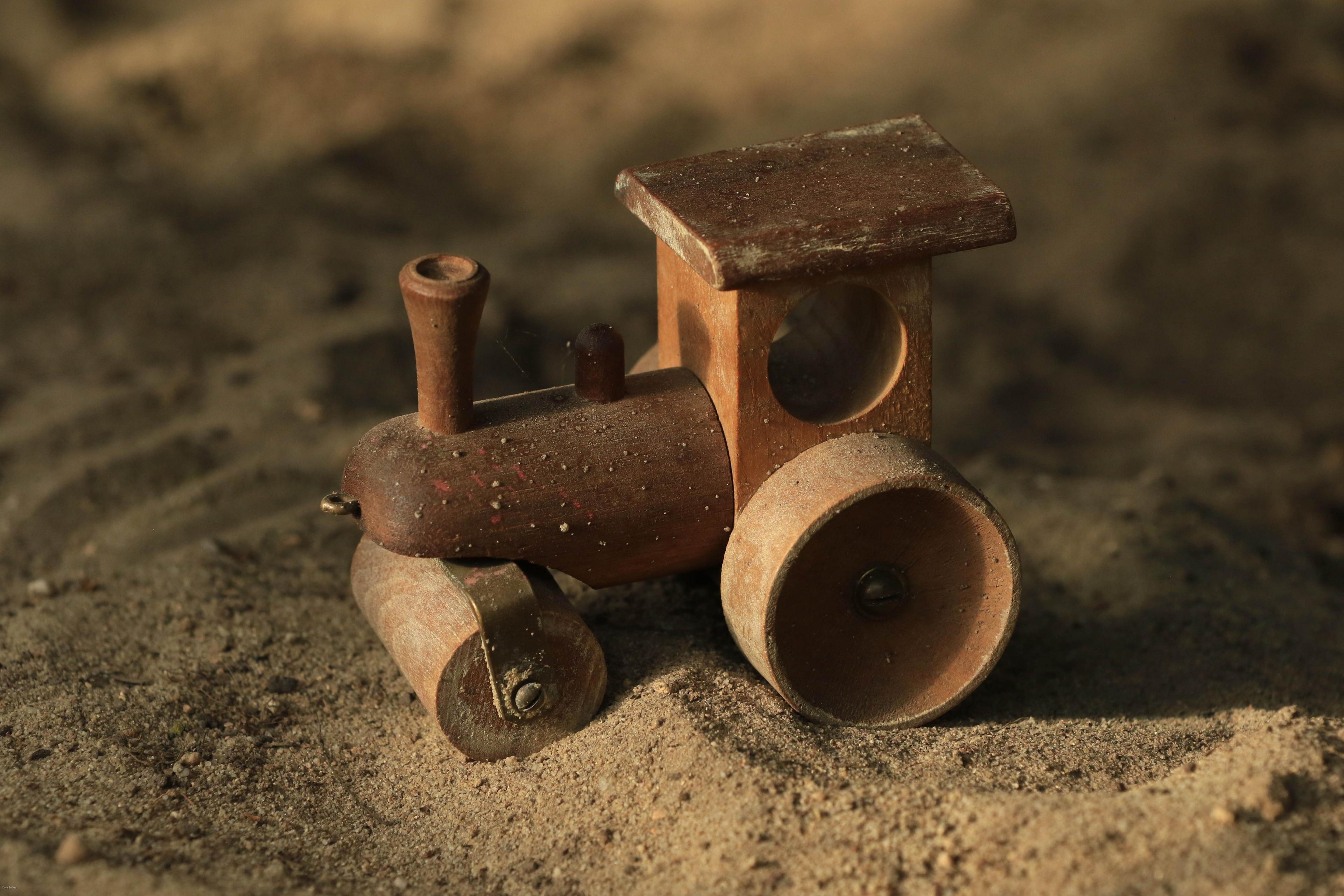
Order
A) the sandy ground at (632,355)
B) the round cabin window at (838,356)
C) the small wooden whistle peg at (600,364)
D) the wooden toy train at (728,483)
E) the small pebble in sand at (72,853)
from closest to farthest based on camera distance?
the small pebble in sand at (72,853)
the sandy ground at (632,355)
the wooden toy train at (728,483)
the small wooden whistle peg at (600,364)
the round cabin window at (838,356)

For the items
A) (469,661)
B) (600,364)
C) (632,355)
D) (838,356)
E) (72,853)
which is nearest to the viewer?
(72,853)

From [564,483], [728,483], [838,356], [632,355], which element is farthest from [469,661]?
[632,355]

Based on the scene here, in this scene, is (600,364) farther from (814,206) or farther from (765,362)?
(814,206)

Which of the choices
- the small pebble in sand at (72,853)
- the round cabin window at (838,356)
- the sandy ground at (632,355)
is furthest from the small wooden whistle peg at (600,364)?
the small pebble in sand at (72,853)

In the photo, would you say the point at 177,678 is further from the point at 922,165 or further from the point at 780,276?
the point at 922,165

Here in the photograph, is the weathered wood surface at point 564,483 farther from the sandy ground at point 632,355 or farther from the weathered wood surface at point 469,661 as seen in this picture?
the sandy ground at point 632,355

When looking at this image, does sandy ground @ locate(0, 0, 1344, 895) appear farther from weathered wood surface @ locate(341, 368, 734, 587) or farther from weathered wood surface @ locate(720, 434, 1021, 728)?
weathered wood surface @ locate(341, 368, 734, 587)

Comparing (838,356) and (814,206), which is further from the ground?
(814,206)
